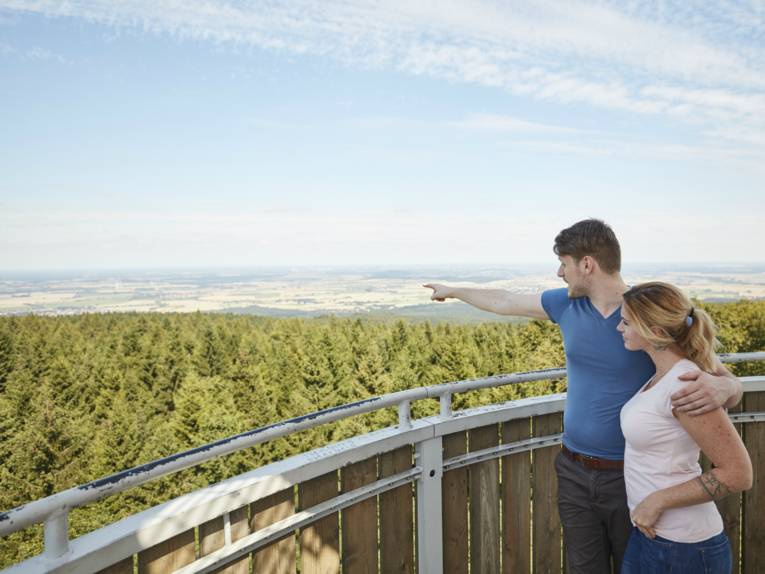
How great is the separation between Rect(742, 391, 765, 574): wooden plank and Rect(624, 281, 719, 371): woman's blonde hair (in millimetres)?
1550

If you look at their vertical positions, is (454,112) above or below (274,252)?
above

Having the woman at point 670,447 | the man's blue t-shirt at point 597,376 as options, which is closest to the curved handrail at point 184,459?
the man's blue t-shirt at point 597,376

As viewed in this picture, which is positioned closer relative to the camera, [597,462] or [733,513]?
[597,462]

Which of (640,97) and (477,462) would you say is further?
(640,97)

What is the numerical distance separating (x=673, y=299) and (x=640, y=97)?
1324 inches

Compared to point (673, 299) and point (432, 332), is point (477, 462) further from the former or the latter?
point (432, 332)

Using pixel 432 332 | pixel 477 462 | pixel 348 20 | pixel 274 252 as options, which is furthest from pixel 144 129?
pixel 477 462

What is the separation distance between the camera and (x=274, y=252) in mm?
131500

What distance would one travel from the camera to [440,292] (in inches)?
102

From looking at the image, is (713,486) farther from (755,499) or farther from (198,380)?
(198,380)

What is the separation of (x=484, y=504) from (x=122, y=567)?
4.87 ft

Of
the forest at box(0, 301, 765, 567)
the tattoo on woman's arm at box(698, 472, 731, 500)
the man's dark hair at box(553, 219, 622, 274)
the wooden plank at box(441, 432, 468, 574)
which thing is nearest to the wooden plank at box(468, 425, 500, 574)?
the wooden plank at box(441, 432, 468, 574)

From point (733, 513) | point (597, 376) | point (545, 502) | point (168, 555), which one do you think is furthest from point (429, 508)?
point (733, 513)

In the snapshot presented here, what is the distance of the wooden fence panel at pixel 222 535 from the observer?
1.52 m
